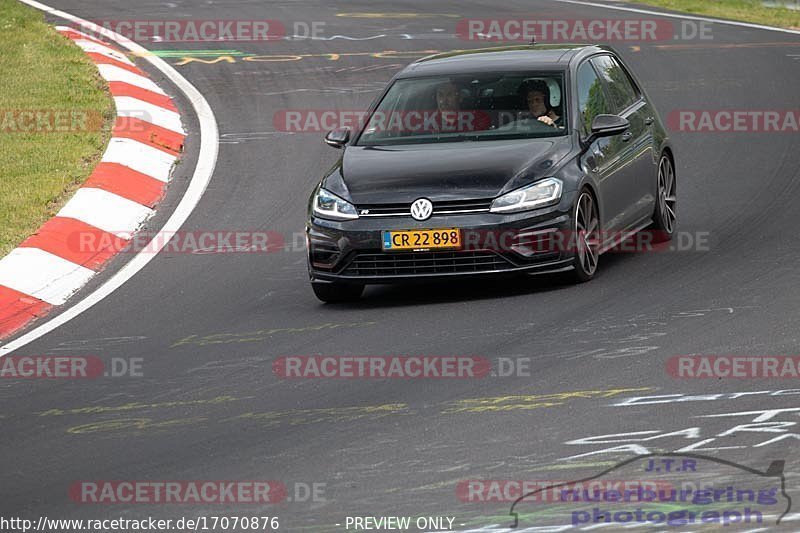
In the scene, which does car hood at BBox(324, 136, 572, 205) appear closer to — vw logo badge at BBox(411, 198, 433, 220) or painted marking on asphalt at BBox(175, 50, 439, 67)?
vw logo badge at BBox(411, 198, 433, 220)

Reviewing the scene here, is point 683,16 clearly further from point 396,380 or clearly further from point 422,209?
point 396,380

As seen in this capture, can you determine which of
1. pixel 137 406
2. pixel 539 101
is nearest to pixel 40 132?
pixel 539 101

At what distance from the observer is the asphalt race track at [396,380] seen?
656cm

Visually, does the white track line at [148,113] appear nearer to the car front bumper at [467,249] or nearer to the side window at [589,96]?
the side window at [589,96]

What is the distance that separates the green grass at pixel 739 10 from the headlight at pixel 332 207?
15.6 m

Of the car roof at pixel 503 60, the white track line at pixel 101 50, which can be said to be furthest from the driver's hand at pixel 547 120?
the white track line at pixel 101 50

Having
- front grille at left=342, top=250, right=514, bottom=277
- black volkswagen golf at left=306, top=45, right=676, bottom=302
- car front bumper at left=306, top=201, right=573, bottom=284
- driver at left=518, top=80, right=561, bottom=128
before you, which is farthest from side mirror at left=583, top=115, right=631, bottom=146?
front grille at left=342, top=250, right=514, bottom=277

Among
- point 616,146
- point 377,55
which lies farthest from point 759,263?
point 377,55

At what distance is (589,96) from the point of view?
11.2 metres

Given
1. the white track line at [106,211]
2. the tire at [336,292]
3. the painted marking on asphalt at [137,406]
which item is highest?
the white track line at [106,211]

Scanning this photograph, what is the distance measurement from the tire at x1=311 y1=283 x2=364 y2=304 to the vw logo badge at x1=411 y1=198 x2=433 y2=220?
2.57ft

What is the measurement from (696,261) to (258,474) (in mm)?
5124

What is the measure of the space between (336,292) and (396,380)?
7.59ft

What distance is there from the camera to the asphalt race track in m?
6.56
